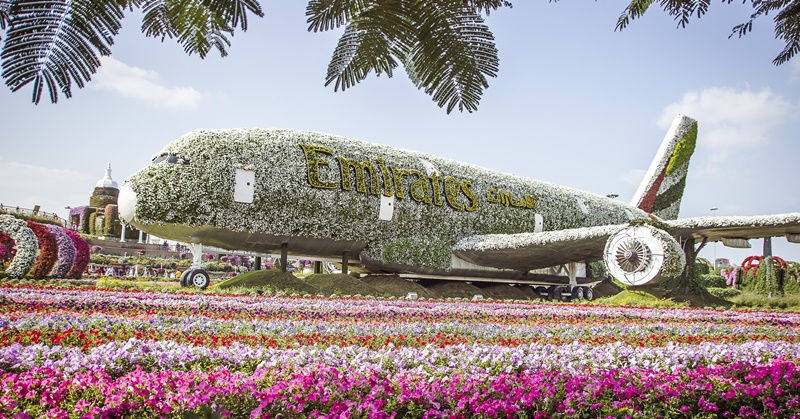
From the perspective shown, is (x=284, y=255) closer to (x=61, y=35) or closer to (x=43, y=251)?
(x=43, y=251)

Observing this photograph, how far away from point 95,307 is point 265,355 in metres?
6.00

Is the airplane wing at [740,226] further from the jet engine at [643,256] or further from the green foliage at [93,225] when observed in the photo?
the green foliage at [93,225]

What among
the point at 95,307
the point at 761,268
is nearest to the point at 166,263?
the point at 95,307

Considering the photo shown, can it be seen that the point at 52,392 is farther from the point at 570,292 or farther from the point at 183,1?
the point at 570,292

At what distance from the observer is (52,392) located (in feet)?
11.2

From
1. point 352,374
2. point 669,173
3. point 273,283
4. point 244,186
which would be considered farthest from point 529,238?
point 352,374

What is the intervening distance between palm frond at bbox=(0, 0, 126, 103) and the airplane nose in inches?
537

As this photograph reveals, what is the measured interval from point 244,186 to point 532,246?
334 inches

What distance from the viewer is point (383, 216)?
16812 millimetres

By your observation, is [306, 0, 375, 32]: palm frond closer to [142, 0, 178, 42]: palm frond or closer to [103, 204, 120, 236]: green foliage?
[142, 0, 178, 42]: palm frond

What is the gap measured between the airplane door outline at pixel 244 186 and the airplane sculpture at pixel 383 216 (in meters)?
0.02

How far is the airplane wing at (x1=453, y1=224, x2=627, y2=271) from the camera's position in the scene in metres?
16.8

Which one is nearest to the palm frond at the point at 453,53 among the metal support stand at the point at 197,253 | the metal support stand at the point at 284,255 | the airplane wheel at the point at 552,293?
the metal support stand at the point at 197,253

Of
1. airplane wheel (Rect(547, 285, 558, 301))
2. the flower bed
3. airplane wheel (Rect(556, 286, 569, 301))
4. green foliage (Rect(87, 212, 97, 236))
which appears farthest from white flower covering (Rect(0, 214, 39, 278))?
green foliage (Rect(87, 212, 97, 236))
